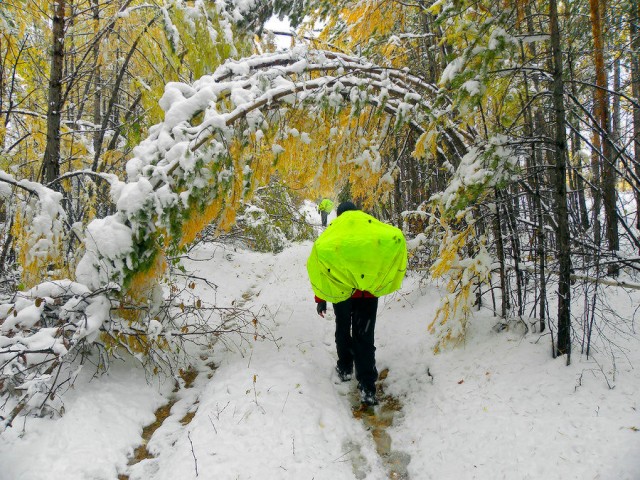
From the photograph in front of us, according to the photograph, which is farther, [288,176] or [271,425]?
[288,176]

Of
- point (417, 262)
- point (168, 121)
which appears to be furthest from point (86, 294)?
point (417, 262)

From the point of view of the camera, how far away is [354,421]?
13.2 feet

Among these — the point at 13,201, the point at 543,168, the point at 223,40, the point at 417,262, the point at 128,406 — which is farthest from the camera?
the point at 417,262

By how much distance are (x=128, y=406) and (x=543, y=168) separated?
15.6 feet

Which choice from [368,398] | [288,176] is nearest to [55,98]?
[288,176]

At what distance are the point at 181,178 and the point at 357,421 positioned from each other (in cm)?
313

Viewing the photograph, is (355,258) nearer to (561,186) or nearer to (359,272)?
(359,272)

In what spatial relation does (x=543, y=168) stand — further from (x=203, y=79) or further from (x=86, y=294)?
(x=86, y=294)

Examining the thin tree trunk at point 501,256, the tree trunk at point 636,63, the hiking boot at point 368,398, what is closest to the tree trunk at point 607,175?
the tree trunk at point 636,63

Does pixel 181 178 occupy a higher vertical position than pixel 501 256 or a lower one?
higher

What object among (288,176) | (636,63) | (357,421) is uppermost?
(636,63)

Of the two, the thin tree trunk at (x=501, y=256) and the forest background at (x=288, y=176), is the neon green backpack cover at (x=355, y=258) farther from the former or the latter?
the thin tree trunk at (x=501, y=256)

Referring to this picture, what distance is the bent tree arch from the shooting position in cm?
365

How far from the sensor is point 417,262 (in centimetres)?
832
